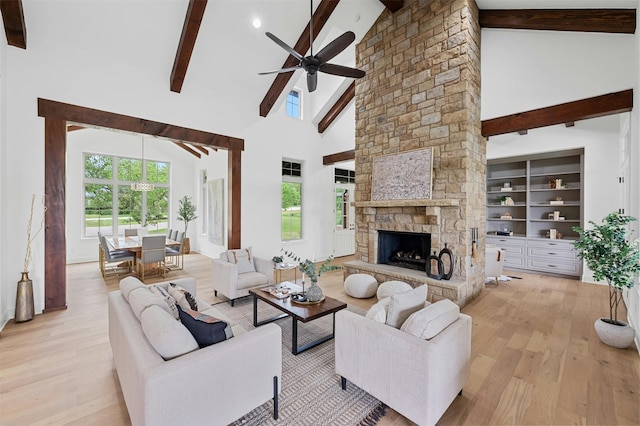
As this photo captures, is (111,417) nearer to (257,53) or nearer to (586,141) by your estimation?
(257,53)

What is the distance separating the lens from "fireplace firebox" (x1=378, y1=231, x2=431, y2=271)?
187 inches

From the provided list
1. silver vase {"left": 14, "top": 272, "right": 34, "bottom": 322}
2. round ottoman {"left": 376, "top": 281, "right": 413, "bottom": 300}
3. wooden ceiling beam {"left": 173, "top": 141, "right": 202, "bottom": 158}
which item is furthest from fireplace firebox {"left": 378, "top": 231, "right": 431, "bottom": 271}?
wooden ceiling beam {"left": 173, "top": 141, "right": 202, "bottom": 158}

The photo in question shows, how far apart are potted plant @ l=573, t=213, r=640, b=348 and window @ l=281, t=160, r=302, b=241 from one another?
17.5 ft

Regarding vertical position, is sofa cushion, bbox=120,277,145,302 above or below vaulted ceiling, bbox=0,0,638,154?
below

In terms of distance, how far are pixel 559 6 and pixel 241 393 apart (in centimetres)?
536

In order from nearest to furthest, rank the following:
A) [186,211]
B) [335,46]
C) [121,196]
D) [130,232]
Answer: [335,46] < [130,232] < [121,196] < [186,211]

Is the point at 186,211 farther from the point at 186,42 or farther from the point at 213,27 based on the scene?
the point at 213,27

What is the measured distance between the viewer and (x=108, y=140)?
7.66m

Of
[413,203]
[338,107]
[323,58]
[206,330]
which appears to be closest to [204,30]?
[323,58]

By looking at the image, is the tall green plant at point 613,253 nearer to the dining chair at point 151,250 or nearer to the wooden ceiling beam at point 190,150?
the dining chair at point 151,250

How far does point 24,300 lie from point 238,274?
2.56 metres

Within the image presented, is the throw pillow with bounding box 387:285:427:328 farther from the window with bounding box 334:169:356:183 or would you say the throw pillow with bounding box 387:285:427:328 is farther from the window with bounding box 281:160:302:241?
the window with bounding box 334:169:356:183

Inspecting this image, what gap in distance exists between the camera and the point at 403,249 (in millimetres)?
5180

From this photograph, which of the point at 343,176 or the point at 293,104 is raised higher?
the point at 293,104
